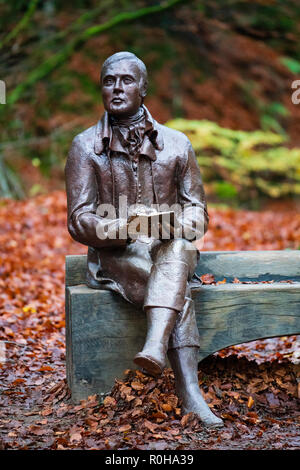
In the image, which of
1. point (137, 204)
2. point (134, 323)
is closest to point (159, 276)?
point (134, 323)

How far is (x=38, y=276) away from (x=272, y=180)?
9128mm

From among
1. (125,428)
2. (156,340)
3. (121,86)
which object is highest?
(121,86)

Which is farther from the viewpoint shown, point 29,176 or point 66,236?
point 29,176

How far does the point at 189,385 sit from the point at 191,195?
1.28 meters

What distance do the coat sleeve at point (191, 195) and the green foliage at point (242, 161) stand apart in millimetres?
8921

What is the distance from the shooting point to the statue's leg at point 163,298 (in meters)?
3.35

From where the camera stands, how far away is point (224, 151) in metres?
13.5

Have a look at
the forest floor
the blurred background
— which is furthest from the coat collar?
the blurred background

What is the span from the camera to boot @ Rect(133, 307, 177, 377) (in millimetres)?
3307

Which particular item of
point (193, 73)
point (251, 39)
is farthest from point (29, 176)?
point (251, 39)

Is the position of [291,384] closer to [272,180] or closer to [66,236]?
[66,236]

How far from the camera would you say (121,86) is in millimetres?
3898

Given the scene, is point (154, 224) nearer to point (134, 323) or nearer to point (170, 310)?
point (170, 310)

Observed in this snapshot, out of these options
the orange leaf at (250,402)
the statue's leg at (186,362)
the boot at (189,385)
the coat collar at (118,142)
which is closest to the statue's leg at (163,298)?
the statue's leg at (186,362)
